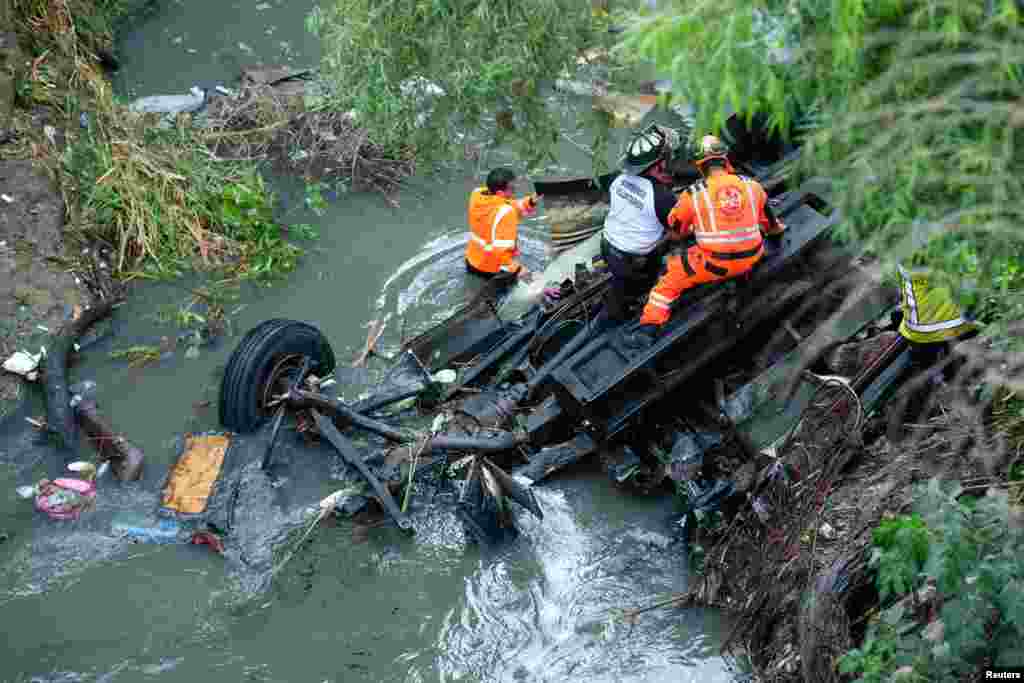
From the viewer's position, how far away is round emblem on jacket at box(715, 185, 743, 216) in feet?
16.8

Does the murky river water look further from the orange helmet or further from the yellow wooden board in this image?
the orange helmet

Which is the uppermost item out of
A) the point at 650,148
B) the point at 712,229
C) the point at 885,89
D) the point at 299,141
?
the point at 885,89

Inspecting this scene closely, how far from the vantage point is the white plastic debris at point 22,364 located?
634 centimetres

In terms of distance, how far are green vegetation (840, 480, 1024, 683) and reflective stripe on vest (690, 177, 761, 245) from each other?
190 centimetres

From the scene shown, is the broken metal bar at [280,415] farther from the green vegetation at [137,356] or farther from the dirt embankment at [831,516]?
the dirt embankment at [831,516]

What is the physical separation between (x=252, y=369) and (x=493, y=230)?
2417mm

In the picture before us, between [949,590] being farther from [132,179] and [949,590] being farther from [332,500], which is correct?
[132,179]

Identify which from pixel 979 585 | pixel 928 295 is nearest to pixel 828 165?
pixel 979 585

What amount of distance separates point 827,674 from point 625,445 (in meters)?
2.12

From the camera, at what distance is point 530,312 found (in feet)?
22.4

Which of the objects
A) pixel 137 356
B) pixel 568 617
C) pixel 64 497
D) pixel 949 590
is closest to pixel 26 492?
pixel 64 497


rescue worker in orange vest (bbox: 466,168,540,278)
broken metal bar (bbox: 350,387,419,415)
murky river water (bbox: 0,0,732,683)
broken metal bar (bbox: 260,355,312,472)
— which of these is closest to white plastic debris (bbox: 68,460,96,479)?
murky river water (bbox: 0,0,732,683)

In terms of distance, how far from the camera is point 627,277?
5871mm

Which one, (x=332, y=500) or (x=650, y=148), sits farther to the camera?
(x=332, y=500)
